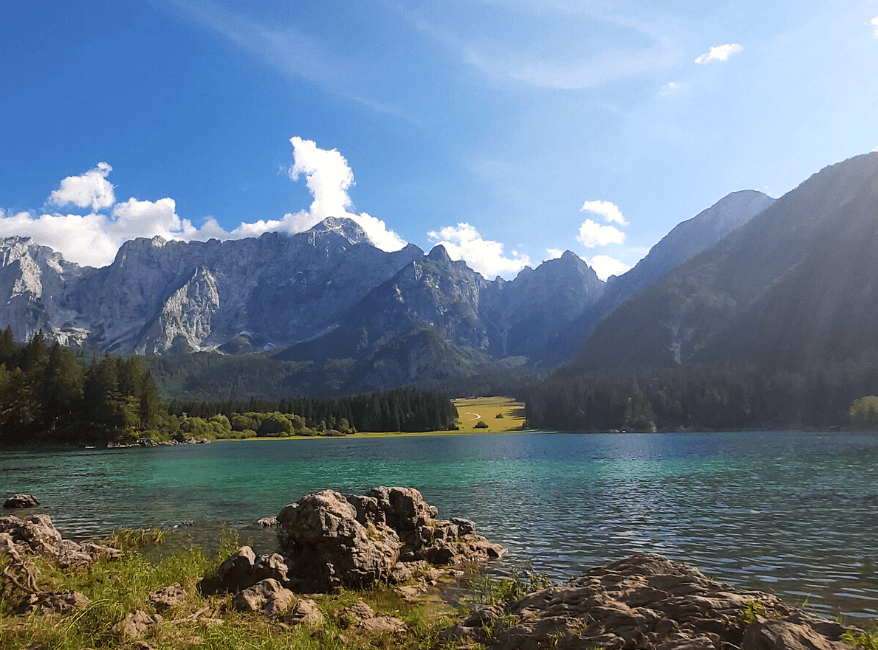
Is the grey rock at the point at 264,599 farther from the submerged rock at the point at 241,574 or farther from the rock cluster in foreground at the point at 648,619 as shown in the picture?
the rock cluster in foreground at the point at 648,619

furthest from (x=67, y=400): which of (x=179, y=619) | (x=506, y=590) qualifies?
(x=506, y=590)

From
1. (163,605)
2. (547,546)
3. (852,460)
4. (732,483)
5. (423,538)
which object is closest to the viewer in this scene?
(163,605)

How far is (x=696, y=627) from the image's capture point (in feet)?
35.8

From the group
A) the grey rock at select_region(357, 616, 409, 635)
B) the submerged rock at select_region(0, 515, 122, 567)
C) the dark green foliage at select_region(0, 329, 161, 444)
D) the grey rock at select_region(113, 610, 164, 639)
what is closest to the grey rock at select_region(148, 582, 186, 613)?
the grey rock at select_region(113, 610, 164, 639)

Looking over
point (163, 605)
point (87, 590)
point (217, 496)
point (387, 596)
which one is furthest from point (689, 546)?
point (217, 496)

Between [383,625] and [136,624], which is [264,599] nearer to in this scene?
[383,625]

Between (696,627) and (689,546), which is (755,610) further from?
(689,546)

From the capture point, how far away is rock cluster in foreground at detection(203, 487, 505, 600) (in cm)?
1942

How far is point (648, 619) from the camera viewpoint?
11.8m

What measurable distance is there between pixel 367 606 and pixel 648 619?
10.0 metres

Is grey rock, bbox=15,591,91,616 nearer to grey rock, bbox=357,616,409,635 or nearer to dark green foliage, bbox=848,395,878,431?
grey rock, bbox=357,616,409,635

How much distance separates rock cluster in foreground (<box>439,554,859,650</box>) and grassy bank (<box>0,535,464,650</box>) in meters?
2.90

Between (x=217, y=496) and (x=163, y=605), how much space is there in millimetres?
40686

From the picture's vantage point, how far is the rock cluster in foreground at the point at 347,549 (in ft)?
63.7
